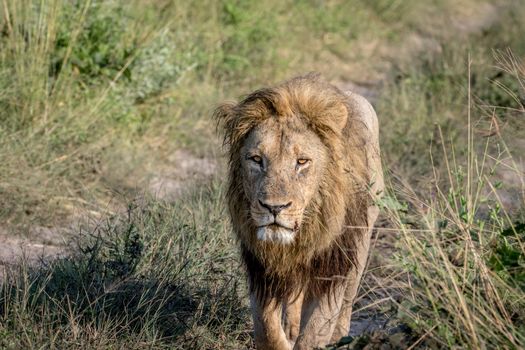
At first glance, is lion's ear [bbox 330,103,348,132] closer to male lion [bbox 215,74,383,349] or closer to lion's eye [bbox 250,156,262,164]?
male lion [bbox 215,74,383,349]

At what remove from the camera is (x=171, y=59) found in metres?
8.44

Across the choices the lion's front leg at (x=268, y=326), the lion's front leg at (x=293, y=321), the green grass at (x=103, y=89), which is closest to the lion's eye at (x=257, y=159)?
the lion's front leg at (x=268, y=326)

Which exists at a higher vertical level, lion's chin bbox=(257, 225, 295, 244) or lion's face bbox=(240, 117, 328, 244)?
lion's face bbox=(240, 117, 328, 244)

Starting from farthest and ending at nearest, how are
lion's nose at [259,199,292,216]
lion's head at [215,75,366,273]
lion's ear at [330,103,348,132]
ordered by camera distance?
lion's ear at [330,103,348,132], lion's head at [215,75,366,273], lion's nose at [259,199,292,216]

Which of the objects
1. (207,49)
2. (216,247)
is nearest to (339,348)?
(216,247)

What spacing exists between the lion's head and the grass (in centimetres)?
32

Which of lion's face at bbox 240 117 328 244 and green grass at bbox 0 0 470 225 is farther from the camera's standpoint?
green grass at bbox 0 0 470 225

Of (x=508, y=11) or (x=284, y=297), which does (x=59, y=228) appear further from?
(x=508, y=11)

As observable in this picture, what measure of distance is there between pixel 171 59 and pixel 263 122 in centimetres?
437

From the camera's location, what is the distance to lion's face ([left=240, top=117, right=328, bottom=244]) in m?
3.90

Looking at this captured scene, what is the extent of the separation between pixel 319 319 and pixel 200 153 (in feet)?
12.9

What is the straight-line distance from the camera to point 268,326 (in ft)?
13.6

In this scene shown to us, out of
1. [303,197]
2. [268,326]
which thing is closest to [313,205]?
[303,197]

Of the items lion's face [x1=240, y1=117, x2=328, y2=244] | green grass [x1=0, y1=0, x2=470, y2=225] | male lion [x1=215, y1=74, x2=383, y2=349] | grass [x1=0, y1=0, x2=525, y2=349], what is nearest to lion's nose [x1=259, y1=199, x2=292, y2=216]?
lion's face [x1=240, y1=117, x2=328, y2=244]
